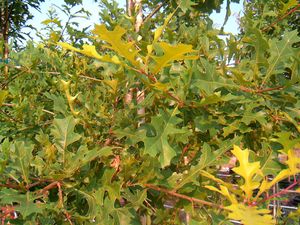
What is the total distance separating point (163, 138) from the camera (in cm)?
110

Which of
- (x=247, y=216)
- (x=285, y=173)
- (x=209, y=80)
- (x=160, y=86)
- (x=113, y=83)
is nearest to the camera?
(x=247, y=216)

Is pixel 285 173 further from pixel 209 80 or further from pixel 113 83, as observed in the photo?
pixel 113 83

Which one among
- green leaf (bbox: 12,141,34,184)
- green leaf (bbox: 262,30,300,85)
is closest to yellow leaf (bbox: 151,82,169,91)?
green leaf (bbox: 262,30,300,85)

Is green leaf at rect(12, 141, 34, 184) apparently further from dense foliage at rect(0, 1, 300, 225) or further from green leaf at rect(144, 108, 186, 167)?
green leaf at rect(144, 108, 186, 167)

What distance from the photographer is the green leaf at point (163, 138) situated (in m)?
1.07

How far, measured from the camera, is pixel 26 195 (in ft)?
3.67

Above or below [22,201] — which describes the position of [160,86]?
above

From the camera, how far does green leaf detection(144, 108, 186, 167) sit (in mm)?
1066

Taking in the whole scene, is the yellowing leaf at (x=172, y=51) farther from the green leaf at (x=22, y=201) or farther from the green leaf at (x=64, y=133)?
the green leaf at (x=22, y=201)

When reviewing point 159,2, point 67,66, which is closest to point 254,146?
point 159,2

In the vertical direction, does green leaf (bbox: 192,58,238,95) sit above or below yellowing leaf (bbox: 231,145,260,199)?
above

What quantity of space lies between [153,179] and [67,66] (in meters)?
1.30

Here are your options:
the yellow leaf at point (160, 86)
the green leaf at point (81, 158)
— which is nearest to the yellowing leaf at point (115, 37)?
the yellow leaf at point (160, 86)

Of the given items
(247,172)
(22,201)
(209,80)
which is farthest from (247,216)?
(22,201)
